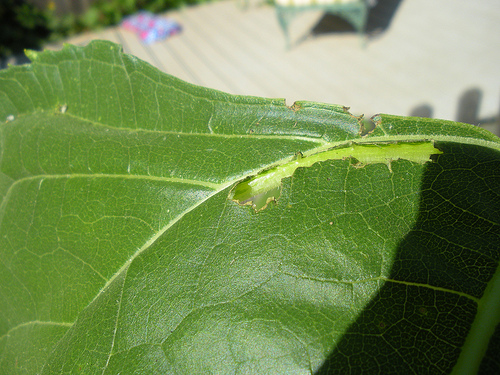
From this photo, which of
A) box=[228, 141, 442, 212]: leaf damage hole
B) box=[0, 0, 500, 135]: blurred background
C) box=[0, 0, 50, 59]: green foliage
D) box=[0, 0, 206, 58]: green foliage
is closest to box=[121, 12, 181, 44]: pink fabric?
box=[0, 0, 500, 135]: blurred background

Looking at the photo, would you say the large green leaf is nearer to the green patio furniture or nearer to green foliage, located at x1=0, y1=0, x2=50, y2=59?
the green patio furniture

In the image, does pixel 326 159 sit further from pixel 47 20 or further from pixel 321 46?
pixel 47 20

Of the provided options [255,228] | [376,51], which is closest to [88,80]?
[255,228]

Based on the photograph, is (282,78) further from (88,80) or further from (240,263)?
(240,263)

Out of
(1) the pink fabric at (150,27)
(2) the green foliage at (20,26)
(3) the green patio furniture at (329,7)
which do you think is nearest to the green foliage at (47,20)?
(2) the green foliage at (20,26)

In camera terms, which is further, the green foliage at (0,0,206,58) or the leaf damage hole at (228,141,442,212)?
the green foliage at (0,0,206,58)

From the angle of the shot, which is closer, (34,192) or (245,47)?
(34,192)
